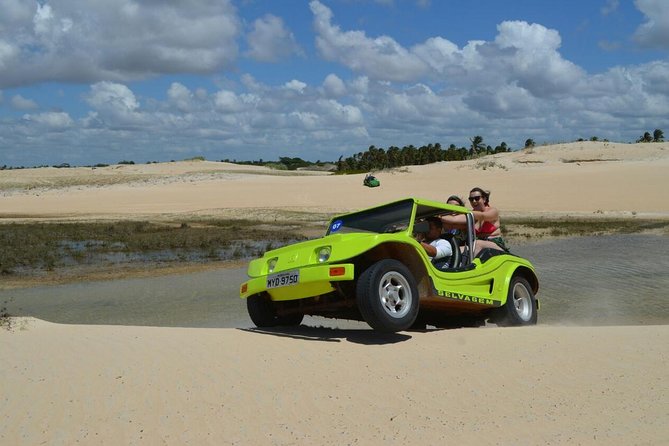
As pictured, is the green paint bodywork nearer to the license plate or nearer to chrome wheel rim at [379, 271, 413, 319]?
the license plate

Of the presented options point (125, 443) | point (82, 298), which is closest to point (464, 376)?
point (125, 443)

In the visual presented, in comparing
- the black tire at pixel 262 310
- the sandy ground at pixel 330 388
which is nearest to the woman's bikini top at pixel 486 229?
the sandy ground at pixel 330 388

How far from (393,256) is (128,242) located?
1716cm

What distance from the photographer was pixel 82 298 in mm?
13273

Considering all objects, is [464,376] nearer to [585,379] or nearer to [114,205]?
[585,379]

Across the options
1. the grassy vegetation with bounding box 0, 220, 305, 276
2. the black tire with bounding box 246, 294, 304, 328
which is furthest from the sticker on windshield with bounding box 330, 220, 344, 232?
the grassy vegetation with bounding box 0, 220, 305, 276

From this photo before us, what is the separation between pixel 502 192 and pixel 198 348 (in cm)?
4098

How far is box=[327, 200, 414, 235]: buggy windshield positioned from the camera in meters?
8.34

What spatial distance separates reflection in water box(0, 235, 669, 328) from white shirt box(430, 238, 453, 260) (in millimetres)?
2253

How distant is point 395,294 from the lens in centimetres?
723

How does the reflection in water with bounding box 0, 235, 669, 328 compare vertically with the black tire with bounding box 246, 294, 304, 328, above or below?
below

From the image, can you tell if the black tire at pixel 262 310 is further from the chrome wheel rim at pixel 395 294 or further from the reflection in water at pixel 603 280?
the reflection in water at pixel 603 280

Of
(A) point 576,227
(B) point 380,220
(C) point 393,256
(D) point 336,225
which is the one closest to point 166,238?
(A) point 576,227

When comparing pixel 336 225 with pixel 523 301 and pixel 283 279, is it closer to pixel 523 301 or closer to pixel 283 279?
pixel 283 279
